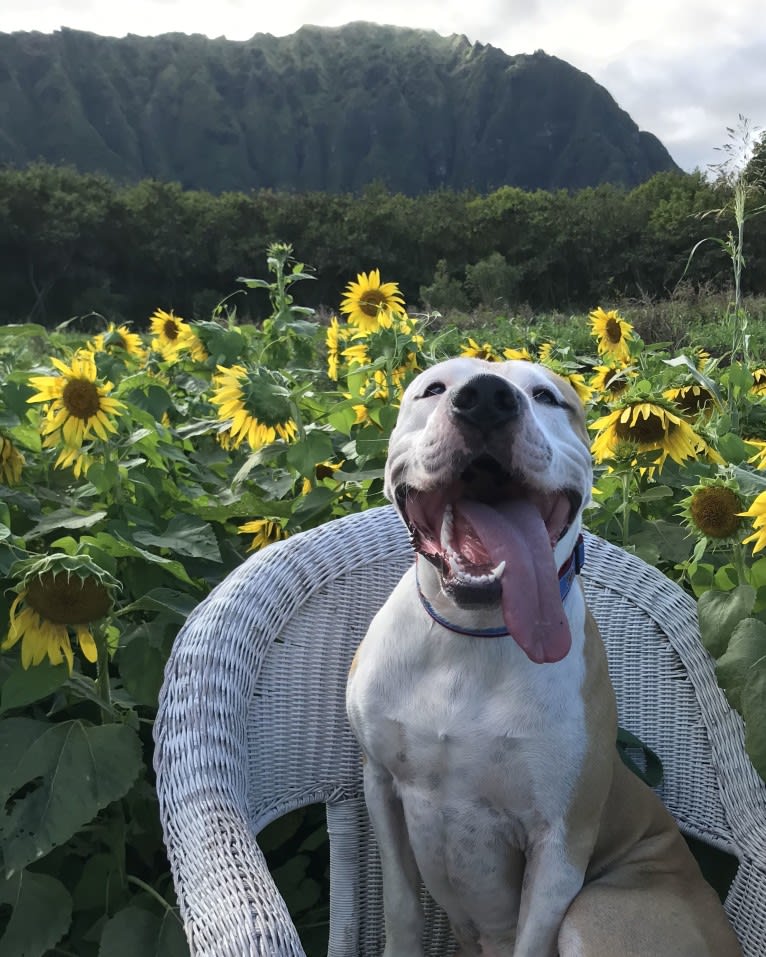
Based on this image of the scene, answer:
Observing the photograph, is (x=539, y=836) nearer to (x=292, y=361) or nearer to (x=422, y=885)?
(x=422, y=885)

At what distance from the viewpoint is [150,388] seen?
303 centimetres

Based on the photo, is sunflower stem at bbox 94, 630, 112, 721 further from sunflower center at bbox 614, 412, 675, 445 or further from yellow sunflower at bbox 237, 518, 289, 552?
sunflower center at bbox 614, 412, 675, 445

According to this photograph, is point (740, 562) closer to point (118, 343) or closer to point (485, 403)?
point (485, 403)

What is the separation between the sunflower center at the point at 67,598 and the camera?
66.7 inches

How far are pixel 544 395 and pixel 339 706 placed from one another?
33.7 inches

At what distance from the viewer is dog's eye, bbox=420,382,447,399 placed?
5.89ft

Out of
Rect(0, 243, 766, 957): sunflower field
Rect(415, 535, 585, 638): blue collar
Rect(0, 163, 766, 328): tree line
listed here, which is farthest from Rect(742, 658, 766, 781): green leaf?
Rect(0, 163, 766, 328): tree line

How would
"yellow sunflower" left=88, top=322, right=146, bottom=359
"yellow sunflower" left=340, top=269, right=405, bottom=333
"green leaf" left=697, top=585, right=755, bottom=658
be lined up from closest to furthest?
1. "green leaf" left=697, top=585, right=755, bottom=658
2. "yellow sunflower" left=340, top=269, right=405, bottom=333
3. "yellow sunflower" left=88, top=322, right=146, bottom=359

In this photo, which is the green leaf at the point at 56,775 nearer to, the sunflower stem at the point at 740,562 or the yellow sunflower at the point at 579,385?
the sunflower stem at the point at 740,562

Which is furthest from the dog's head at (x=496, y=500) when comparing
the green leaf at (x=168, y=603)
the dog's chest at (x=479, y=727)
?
the green leaf at (x=168, y=603)

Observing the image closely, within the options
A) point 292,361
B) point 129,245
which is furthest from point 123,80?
point 292,361

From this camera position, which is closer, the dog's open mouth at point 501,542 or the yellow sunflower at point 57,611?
the dog's open mouth at point 501,542

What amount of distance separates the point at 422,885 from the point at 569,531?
0.93 m

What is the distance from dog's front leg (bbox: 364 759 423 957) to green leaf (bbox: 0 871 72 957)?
671mm
